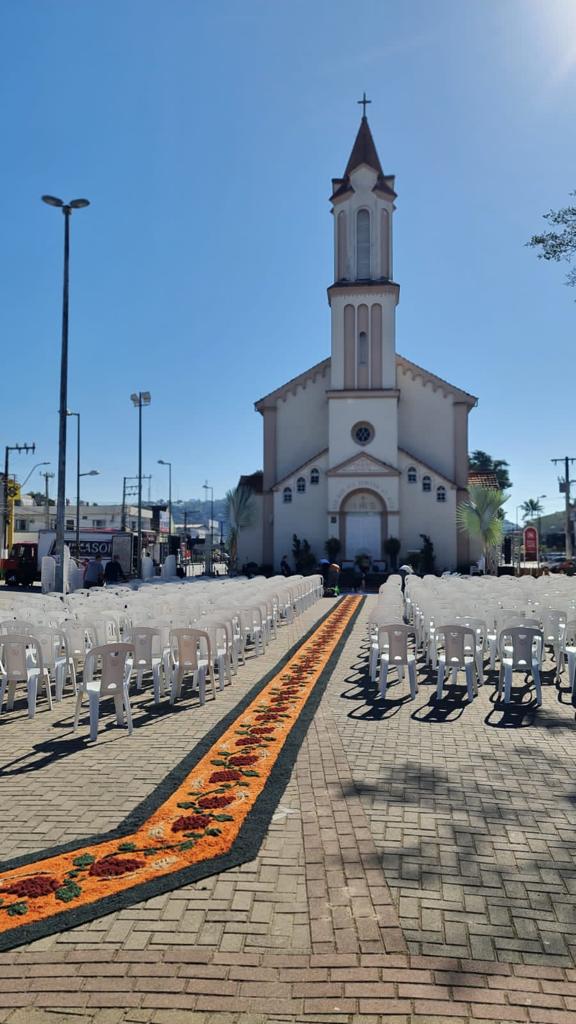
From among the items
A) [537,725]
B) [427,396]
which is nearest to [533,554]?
[427,396]

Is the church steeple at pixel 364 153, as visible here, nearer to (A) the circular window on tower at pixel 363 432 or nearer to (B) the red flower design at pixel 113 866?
(A) the circular window on tower at pixel 363 432

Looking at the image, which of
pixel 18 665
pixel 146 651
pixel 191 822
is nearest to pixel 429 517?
pixel 146 651

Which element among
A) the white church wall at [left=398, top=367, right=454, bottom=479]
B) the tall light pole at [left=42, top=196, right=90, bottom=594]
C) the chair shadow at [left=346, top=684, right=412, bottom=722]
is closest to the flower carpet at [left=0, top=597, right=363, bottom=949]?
the chair shadow at [left=346, top=684, right=412, bottom=722]

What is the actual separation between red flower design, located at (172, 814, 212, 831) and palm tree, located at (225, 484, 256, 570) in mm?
35070

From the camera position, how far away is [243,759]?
6082 mm

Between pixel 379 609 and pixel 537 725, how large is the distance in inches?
132

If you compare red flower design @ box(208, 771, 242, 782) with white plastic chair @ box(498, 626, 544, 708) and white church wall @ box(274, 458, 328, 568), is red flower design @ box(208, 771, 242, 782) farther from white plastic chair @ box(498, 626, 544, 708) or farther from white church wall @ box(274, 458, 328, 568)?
white church wall @ box(274, 458, 328, 568)

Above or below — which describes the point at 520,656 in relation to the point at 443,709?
above

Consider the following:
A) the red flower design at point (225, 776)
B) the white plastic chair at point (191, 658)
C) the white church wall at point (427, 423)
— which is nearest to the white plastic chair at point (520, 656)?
the white plastic chair at point (191, 658)

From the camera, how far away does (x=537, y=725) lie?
735cm

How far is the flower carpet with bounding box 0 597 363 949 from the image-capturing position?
3.66 metres

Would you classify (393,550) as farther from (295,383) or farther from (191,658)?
(191,658)

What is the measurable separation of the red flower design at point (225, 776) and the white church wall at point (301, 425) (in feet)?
117

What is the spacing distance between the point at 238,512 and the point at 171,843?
117ft
